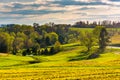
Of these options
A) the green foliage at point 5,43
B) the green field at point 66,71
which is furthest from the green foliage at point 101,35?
the green field at point 66,71

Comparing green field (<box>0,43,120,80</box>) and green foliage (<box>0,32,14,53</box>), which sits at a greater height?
green field (<box>0,43,120,80</box>)

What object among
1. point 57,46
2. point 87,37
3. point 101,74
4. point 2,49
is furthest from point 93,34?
point 101,74

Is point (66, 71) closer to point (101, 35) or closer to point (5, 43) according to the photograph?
point (101, 35)

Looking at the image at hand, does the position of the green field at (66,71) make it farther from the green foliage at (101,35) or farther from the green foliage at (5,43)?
the green foliage at (5,43)

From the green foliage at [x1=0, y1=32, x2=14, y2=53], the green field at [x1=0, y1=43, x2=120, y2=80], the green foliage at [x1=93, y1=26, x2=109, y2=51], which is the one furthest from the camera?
the green foliage at [x1=0, y1=32, x2=14, y2=53]

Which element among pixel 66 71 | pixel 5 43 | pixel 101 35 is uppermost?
pixel 66 71

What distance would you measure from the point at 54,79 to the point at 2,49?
433ft

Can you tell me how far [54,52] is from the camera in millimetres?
162250

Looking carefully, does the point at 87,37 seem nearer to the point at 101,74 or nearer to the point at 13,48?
the point at 13,48

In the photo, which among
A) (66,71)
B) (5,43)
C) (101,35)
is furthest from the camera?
(5,43)

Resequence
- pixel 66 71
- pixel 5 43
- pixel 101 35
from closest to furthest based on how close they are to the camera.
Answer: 1. pixel 66 71
2. pixel 101 35
3. pixel 5 43

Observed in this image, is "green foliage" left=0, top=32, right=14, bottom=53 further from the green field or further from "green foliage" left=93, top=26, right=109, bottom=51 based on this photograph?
the green field

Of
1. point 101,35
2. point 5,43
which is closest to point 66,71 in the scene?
point 101,35

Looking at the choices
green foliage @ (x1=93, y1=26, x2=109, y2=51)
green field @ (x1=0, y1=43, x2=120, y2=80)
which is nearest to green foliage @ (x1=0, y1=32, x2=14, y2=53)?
green foliage @ (x1=93, y1=26, x2=109, y2=51)
